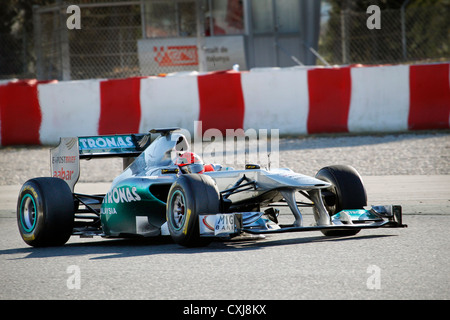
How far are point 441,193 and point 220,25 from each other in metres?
13.7

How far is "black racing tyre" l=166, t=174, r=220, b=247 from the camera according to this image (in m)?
6.45

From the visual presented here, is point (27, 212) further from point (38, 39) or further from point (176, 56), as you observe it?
point (38, 39)

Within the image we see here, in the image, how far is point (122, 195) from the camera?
24.3 ft

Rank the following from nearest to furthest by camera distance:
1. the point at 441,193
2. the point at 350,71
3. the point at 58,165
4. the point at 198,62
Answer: the point at 58,165 → the point at 441,193 → the point at 350,71 → the point at 198,62

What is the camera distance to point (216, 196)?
6.55 metres

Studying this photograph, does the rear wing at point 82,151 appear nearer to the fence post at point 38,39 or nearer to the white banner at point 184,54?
the white banner at point 184,54

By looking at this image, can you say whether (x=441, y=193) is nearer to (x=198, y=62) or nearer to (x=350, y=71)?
(x=350, y=71)

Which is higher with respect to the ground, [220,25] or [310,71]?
[220,25]

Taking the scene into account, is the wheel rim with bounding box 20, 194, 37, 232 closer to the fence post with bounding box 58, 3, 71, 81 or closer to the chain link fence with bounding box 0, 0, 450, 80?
the chain link fence with bounding box 0, 0, 450, 80

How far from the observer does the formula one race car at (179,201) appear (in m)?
6.52

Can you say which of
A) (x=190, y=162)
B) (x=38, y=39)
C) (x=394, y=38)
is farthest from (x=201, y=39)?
(x=190, y=162)

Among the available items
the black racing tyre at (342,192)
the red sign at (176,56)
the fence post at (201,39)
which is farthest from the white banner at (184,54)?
the black racing tyre at (342,192)
